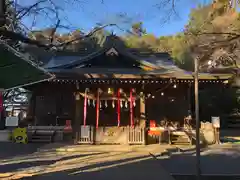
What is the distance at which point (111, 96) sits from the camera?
47.4 feet

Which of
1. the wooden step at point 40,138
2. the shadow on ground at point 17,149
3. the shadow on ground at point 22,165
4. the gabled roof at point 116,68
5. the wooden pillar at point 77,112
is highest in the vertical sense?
the gabled roof at point 116,68

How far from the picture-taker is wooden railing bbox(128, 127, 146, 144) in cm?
1350

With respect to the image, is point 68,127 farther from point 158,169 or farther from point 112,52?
point 158,169

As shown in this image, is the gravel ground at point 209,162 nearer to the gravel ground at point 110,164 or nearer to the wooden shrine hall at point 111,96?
the gravel ground at point 110,164

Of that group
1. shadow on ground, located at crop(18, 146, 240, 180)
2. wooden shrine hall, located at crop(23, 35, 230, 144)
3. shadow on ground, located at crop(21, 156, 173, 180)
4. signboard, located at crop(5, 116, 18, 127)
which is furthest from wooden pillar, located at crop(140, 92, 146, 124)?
signboard, located at crop(5, 116, 18, 127)

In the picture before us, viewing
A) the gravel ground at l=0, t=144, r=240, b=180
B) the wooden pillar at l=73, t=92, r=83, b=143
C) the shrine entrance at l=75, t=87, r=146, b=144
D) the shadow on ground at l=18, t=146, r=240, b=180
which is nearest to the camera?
the shadow on ground at l=18, t=146, r=240, b=180

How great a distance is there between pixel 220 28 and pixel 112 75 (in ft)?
18.1

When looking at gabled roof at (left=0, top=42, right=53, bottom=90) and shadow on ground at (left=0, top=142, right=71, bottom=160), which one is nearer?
gabled roof at (left=0, top=42, right=53, bottom=90)

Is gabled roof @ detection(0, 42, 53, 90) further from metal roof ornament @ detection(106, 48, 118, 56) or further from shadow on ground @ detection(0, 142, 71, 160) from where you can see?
metal roof ornament @ detection(106, 48, 118, 56)

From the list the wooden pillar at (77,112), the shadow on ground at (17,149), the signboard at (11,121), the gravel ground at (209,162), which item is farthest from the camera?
the signboard at (11,121)

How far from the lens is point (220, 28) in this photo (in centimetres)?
1030

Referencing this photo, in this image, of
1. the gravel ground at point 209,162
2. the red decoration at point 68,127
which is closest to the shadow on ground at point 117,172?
the gravel ground at point 209,162

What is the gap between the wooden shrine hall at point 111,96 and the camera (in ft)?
44.8

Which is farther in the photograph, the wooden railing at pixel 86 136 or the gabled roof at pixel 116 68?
the gabled roof at pixel 116 68
